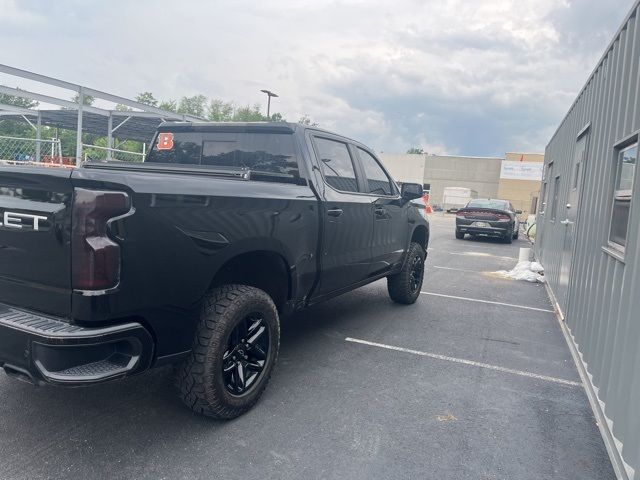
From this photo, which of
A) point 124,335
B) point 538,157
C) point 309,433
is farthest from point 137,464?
point 538,157

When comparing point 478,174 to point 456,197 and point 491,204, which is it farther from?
point 491,204

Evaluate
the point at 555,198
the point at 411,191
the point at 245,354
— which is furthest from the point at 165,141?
the point at 555,198

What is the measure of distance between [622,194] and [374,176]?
2.41m

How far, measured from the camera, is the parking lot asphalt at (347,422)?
2779mm

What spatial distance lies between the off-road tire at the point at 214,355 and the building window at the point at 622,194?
2.63 metres

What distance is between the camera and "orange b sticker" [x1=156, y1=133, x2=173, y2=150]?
4734mm

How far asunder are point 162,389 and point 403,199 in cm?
350

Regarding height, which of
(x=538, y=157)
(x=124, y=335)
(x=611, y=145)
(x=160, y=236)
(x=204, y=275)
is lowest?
(x=124, y=335)

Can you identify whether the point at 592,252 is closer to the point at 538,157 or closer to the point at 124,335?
the point at 124,335

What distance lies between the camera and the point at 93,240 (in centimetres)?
233

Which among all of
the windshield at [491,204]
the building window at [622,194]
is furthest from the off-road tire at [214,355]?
the windshield at [491,204]

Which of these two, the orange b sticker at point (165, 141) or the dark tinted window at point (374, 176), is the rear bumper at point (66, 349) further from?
the dark tinted window at point (374, 176)

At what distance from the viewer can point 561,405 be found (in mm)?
3830

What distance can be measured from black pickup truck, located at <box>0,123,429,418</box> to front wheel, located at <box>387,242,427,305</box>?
2.11 meters
